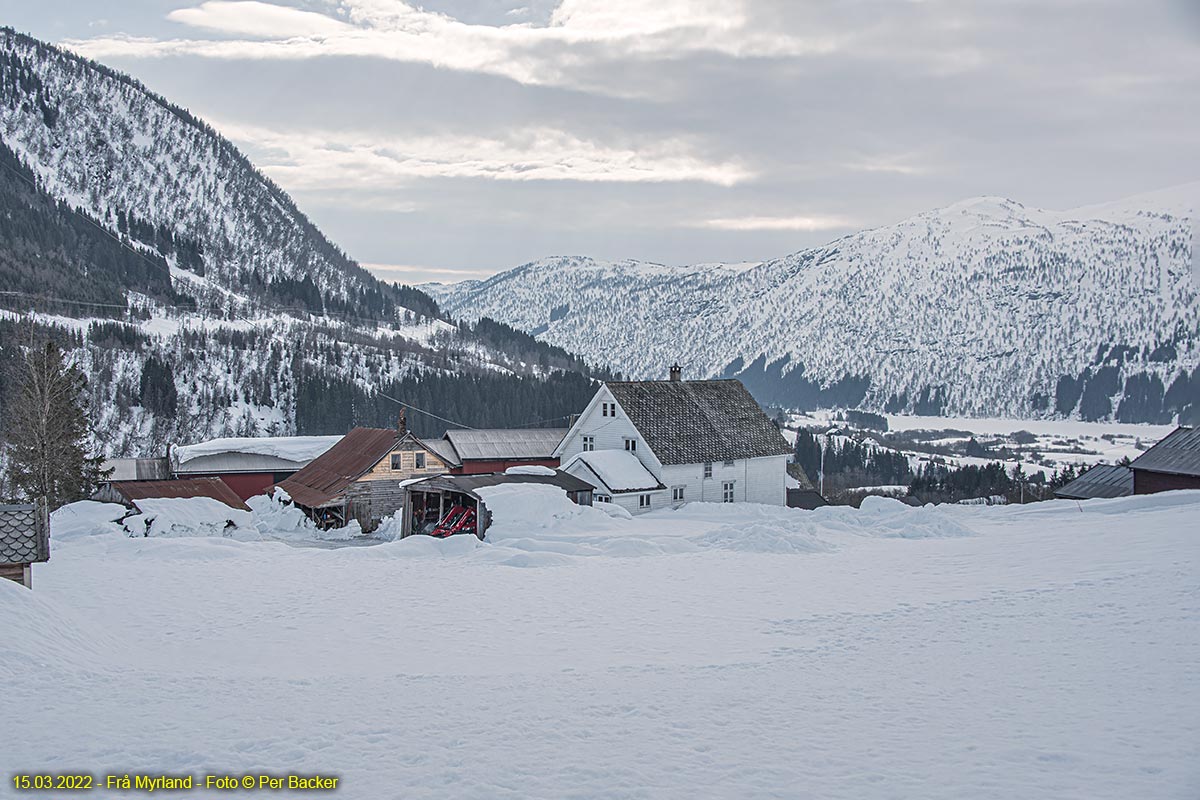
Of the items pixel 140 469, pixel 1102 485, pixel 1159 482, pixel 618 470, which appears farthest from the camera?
pixel 140 469

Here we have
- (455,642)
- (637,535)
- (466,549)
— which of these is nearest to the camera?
(455,642)

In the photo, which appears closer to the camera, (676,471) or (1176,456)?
(1176,456)

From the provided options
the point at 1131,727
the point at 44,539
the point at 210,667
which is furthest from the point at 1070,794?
the point at 44,539

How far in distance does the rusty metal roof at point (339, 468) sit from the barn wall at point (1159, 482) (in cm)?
3459

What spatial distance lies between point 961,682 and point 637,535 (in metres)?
17.7

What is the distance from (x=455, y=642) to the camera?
15.8 meters

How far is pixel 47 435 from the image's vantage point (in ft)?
125

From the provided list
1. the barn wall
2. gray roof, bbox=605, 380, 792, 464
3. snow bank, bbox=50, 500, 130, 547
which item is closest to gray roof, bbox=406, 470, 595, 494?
gray roof, bbox=605, 380, 792, 464

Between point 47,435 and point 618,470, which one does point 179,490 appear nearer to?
point 47,435

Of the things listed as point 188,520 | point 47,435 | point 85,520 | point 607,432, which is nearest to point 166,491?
point 47,435

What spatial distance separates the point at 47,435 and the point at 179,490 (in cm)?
598

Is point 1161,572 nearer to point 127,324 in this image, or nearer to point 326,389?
point 326,389

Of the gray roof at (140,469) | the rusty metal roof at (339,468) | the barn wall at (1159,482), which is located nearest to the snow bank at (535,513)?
the rusty metal roof at (339,468)

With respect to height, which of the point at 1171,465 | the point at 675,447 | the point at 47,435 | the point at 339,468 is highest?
the point at 47,435
